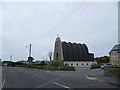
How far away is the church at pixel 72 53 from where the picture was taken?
79506 mm

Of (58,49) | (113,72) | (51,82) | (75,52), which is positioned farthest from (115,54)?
(51,82)

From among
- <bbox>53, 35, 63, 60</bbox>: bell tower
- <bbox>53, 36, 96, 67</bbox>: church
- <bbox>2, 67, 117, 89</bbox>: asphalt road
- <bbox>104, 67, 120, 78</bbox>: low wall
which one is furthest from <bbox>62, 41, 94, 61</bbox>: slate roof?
<bbox>2, 67, 117, 89</bbox>: asphalt road

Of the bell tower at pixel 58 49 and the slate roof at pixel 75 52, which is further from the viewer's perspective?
the bell tower at pixel 58 49

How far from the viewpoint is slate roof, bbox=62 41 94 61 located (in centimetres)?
7991

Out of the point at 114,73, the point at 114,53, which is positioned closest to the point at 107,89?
the point at 114,73

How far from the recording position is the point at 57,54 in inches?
3273

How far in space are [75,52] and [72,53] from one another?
1.49 meters

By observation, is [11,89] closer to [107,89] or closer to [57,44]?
[107,89]

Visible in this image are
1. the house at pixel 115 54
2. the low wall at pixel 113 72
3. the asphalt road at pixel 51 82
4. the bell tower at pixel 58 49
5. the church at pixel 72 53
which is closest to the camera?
the asphalt road at pixel 51 82

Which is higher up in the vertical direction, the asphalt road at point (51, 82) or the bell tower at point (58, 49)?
the bell tower at point (58, 49)

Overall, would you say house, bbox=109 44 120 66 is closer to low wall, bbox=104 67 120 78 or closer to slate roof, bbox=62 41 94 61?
slate roof, bbox=62 41 94 61

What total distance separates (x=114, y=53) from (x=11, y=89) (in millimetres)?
57604

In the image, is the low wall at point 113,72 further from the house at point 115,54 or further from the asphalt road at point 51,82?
the house at point 115,54

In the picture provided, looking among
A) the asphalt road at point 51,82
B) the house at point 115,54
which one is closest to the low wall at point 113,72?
the asphalt road at point 51,82
